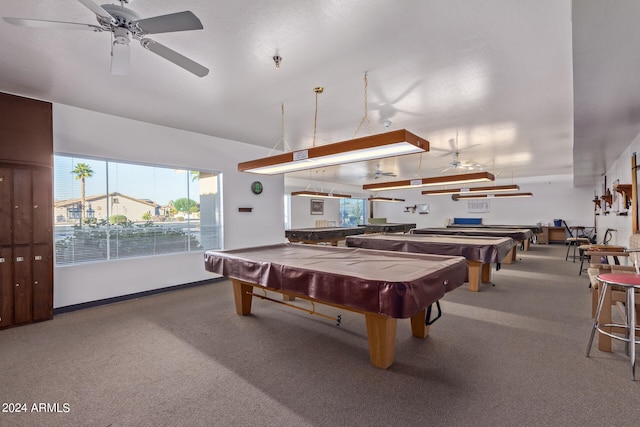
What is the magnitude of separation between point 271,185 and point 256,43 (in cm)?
426

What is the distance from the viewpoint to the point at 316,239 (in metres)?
7.05

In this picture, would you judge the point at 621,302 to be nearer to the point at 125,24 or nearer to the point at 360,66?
the point at 360,66

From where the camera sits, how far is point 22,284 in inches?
142

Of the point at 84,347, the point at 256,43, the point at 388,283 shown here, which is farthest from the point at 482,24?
the point at 84,347

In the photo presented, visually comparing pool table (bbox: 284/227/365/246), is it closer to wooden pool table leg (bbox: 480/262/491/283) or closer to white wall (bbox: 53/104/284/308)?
white wall (bbox: 53/104/284/308)

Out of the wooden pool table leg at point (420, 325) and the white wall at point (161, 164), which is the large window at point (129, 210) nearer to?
the white wall at point (161, 164)

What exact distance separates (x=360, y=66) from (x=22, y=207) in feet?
14.0

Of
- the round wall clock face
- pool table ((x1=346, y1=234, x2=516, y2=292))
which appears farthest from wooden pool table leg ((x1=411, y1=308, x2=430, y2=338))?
the round wall clock face

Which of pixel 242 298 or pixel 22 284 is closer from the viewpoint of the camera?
pixel 22 284

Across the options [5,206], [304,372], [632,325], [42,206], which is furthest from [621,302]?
[5,206]

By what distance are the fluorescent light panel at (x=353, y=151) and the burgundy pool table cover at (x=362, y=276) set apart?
1.06m

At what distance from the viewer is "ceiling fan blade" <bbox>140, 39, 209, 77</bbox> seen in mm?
2006

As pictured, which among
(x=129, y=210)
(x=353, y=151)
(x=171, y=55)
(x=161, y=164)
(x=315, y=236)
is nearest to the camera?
→ (x=171, y=55)

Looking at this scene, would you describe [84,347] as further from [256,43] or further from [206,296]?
[256,43]
